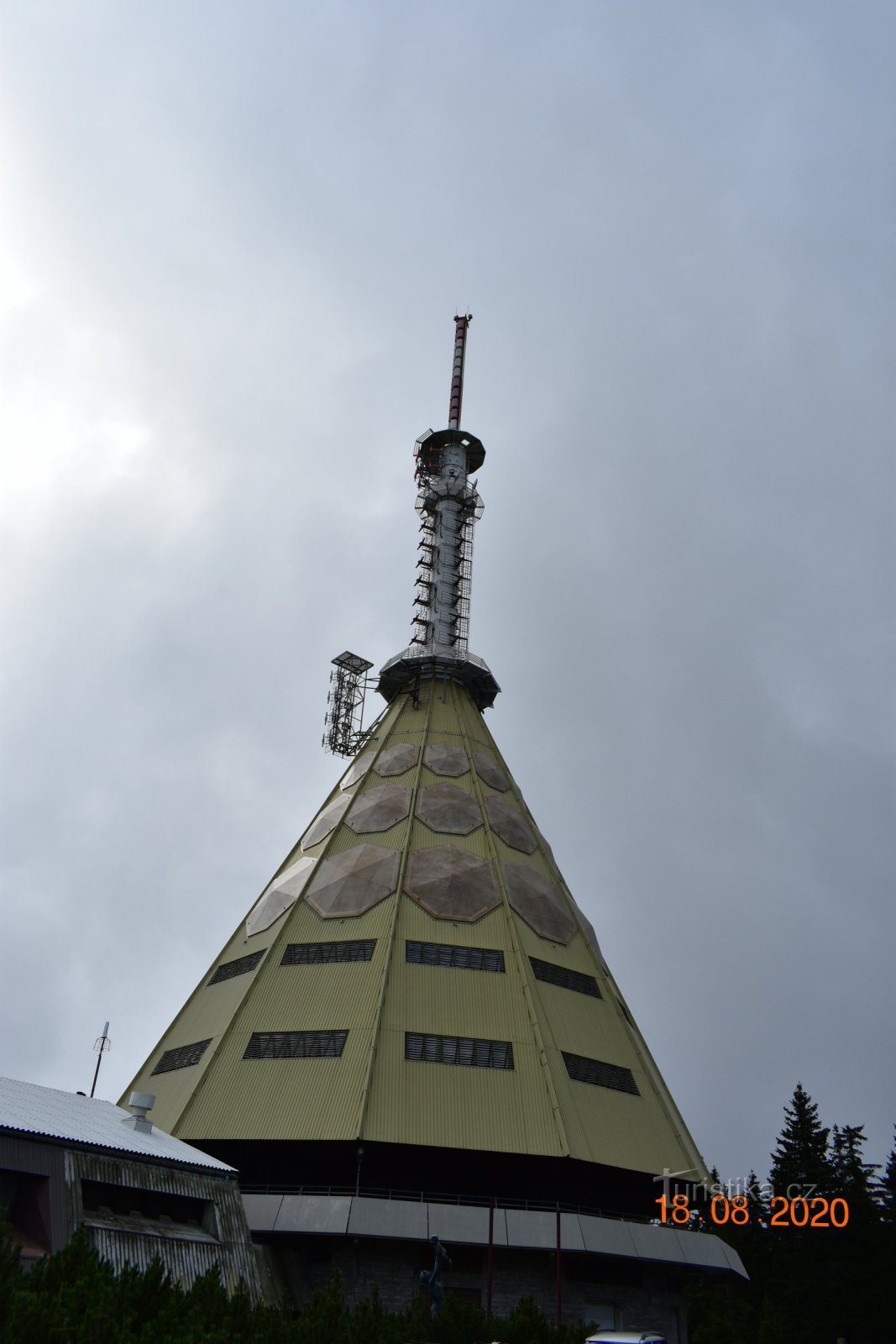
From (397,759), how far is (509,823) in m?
6.29

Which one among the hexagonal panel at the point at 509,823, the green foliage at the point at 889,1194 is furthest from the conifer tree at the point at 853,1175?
the hexagonal panel at the point at 509,823

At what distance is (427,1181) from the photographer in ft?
107

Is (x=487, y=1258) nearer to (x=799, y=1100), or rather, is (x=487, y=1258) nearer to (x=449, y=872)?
(x=449, y=872)

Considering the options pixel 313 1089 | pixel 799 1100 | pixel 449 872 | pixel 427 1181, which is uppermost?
pixel 449 872

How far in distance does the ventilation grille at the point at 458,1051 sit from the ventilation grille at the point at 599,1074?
7.62 feet

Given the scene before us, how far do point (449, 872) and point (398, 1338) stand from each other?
2376cm

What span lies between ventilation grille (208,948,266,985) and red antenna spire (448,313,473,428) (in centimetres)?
3699

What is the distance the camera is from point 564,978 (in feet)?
128

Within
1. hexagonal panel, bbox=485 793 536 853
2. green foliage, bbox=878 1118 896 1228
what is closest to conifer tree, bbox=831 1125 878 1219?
green foliage, bbox=878 1118 896 1228

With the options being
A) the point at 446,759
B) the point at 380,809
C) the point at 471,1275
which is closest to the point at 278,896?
the point at 380,809

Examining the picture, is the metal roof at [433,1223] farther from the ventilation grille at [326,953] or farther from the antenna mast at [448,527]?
the antenna mast at [448,527]

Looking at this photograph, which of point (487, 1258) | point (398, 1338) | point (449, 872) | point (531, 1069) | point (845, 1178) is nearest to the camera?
point (398, 1338)

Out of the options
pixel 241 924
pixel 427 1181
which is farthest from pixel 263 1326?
pixel 241 924

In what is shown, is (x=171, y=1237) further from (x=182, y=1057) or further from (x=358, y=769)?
(x=358, y=769)
